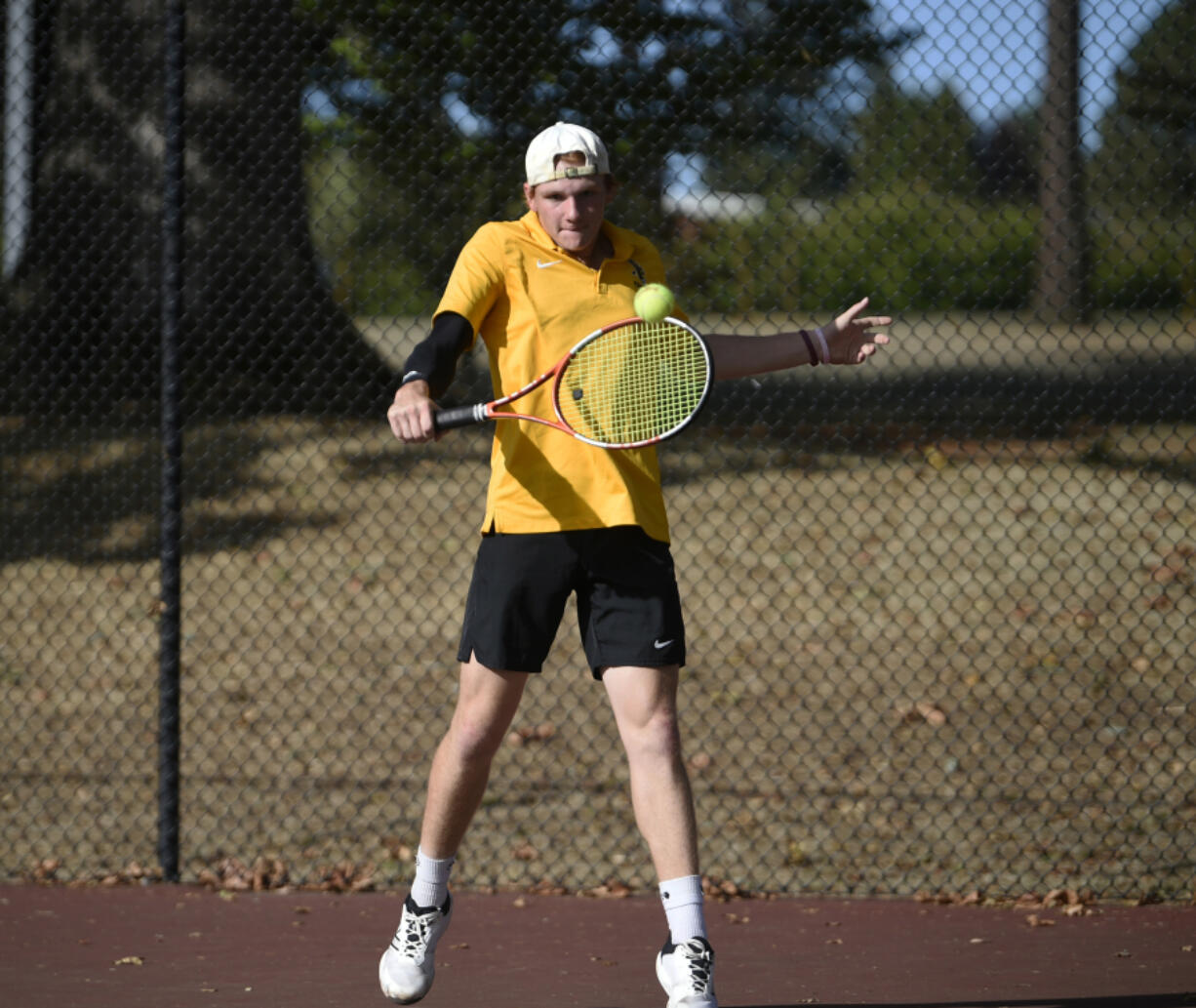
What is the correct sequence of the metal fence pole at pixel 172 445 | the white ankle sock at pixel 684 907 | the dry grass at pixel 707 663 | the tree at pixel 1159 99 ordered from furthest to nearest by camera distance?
the tree at pixel 1159 99, the dry grass at pixel 707 663, the metal fence pole at pixel 172 445, the white ankle sock at pixel 684 907

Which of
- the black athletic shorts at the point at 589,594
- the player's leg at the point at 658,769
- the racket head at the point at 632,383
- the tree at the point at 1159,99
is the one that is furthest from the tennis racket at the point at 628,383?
the tree at the point at 1159,99

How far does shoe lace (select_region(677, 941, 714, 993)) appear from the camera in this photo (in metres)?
3.06

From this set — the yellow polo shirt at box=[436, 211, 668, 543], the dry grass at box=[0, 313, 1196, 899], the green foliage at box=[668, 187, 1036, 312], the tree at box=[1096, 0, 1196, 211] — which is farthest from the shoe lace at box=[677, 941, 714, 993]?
the tree at box=[1096, 0, 1196, 211]

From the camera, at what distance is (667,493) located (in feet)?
28.4

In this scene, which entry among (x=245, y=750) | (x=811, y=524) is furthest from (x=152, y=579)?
(x=811, y=524)

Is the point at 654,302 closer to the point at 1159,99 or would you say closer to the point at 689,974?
the point at 689,974

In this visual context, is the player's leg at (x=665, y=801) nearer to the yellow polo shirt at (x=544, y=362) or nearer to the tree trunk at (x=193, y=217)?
the yellow polo shirt at (x=544, y=362)

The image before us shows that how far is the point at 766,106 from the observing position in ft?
29.9

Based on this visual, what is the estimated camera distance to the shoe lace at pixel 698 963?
120 inches

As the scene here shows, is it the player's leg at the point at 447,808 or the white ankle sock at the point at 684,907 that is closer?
the white ankle sock at the point at 684,907

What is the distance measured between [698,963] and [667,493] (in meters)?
5.67

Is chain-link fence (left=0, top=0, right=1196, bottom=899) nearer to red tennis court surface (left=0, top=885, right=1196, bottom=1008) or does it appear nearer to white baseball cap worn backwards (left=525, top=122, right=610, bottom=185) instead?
red tennis court surface (left=0, top=885, right=1196, bottom=1008)

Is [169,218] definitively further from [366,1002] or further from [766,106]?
[766,106]

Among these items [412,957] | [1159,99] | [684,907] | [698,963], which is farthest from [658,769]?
[1159,99]
